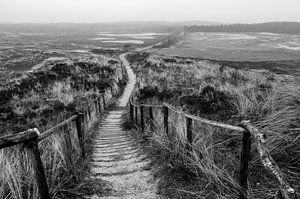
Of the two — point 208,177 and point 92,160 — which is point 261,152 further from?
point 92,160

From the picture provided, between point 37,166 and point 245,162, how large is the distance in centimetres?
231

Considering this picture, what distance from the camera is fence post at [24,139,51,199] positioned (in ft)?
10.1

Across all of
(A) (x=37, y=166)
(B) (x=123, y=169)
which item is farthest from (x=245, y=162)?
(B) (x=123, y=169)

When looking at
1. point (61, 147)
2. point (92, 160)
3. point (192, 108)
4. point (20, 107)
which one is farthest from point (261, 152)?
point (20, 107)

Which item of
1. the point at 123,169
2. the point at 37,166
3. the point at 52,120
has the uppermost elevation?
the point at 37,166

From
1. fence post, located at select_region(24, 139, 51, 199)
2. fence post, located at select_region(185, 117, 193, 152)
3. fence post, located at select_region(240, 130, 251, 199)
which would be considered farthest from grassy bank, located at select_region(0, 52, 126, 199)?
fence post, located at select_region(240, 130, 251, 199)

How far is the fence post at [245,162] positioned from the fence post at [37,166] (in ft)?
7.38

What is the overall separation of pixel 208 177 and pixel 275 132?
4.26 ft

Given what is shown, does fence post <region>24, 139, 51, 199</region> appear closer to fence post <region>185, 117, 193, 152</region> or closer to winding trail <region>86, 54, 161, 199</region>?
winding trail <region>86, 54, 161, 199</region>

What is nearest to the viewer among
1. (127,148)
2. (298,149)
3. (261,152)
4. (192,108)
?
(261,152)

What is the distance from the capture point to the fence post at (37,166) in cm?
308

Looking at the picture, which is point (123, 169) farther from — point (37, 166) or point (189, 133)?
point (37, 166)

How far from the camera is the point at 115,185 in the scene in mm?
4359

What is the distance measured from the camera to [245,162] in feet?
10.3
